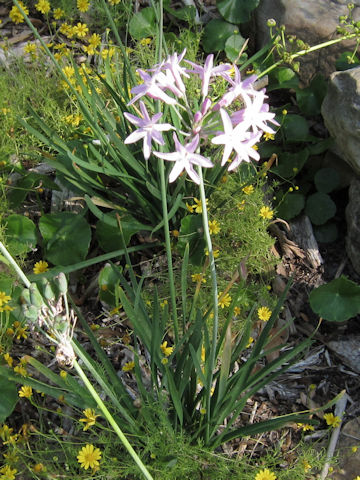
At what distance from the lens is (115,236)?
2.35 m

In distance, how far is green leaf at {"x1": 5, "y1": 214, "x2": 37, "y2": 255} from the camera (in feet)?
7.59

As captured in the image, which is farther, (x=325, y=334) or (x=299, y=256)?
(x=299, y=256)

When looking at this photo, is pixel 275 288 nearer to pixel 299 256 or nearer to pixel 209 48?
pixel 299 256

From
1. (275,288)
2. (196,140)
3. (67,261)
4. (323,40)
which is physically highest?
(196,140)

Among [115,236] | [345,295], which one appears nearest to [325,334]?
[345,295]

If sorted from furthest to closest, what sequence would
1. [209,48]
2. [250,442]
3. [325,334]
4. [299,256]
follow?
1. [209,48]
2. [299,256]
3. [325,334]
4. [250,442]

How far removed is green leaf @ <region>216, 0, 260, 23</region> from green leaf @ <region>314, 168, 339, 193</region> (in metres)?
1.09

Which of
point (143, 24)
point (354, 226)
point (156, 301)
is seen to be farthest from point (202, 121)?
point (143, 24)

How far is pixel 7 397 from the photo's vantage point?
6.31 ft

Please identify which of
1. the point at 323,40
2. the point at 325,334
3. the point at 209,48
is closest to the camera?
the point at 325,334

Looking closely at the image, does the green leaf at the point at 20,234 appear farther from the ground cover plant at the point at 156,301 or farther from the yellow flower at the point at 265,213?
the yellow flower at the point at 265,213

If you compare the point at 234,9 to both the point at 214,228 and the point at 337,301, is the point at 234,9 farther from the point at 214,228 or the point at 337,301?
the point at 337,301

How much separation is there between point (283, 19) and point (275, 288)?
1.57 meters

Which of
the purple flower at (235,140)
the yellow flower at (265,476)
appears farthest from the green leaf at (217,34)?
the yellow flower at (265,476)
